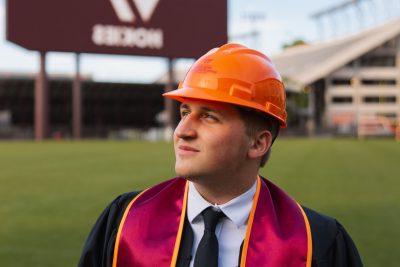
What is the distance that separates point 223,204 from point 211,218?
0.24 ft

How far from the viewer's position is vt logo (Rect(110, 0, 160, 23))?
36781mm

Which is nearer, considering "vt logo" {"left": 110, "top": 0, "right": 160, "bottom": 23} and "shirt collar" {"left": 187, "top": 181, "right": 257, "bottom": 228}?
"shirt collar" {"left": 187, "top": 181, "right": 257, "bottom": 228}

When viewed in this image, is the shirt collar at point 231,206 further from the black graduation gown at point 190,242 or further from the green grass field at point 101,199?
the green grass field at point 101,199

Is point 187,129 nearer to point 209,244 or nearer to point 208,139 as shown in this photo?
point 208,139

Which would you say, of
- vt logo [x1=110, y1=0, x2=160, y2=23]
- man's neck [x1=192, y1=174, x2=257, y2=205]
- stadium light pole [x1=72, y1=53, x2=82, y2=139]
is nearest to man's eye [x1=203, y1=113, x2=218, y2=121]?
man's neck [x1=192, y1=174, x2=257, y2=205]

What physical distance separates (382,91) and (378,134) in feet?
68.5

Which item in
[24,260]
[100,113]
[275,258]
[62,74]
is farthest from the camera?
[62,74]

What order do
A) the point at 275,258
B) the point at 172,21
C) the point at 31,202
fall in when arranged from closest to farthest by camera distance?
the point at 275,258, the point at 31,202, the point at 172,21

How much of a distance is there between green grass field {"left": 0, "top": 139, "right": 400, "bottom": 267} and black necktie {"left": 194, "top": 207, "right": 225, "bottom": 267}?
153 inches

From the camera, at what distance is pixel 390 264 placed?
5641 millimetres

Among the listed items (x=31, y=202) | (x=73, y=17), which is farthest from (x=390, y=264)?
(x=73, y=17)

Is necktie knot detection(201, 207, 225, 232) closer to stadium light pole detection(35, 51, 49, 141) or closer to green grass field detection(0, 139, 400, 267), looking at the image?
green grass field detection(0, 139, 400, 267)

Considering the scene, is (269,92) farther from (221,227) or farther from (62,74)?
(62,74)

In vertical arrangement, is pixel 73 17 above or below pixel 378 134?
above
